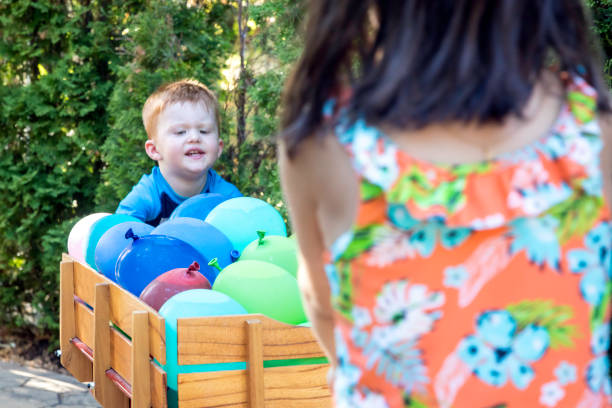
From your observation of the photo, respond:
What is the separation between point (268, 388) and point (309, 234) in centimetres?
116

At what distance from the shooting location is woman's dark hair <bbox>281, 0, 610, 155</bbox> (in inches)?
38.7

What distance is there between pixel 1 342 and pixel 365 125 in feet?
16.8

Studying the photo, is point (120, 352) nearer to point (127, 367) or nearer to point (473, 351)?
point (127, 367)

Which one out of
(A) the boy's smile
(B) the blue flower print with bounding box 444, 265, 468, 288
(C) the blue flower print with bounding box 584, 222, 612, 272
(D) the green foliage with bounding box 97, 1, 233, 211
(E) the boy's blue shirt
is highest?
(D) the green foliage with bounding box 97, 1, 233, 211

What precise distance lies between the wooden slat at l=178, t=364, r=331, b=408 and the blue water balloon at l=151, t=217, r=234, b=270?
0.74 meters

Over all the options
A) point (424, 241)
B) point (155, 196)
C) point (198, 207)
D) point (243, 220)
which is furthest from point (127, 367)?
point (424, 241)

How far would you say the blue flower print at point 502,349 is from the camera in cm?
102

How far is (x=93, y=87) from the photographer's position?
511 centimetres

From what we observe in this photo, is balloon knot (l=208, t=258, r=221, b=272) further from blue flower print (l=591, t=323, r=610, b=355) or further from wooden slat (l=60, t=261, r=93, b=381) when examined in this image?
blue flower print (l=591, t=323, r=610, b=355)

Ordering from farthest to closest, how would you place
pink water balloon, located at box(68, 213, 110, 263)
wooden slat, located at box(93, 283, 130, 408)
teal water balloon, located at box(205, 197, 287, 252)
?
pink water balloon, located at box(68, 213, 110, 263) → teal water balloon, located at box(205, 197, 287, 252) → wooden slat, located at box(93, 283, 130, 408)

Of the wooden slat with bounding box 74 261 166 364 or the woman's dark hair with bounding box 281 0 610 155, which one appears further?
the wooden slat with bounding box 74 261 166 364

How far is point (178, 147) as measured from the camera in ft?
12.5

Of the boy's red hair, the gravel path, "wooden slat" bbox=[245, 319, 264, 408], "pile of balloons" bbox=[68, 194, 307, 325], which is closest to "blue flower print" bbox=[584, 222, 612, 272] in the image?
"wooden slat" bbox=[245, 319, 264, 408]

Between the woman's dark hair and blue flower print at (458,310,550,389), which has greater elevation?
the woman's dark hair
